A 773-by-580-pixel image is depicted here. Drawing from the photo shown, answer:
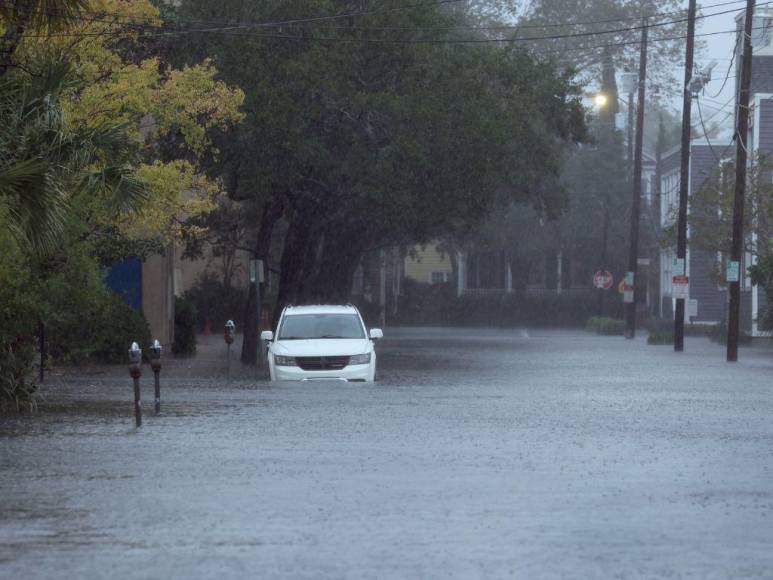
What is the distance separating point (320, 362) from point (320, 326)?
1.56m

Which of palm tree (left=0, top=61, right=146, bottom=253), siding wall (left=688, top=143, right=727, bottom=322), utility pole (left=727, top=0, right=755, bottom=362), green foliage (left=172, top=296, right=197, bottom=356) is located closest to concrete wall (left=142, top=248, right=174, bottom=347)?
green foliage (left=172, top=296, right=197, bottom=356)

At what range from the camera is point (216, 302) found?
223ft

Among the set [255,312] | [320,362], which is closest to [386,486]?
[320,362]

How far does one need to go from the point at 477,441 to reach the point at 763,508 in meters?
4.84

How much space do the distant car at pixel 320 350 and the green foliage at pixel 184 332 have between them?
19.0 m

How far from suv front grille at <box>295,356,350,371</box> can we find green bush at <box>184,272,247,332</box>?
4237 cm

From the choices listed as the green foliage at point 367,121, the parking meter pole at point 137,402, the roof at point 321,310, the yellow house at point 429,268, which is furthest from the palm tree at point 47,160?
the yellow house at point 429,268

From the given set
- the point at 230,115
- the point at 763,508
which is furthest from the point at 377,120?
the point at 763,508

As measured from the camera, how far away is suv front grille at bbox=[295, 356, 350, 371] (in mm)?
24812

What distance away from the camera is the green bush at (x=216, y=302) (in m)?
67.4

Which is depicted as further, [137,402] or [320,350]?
[320,350]

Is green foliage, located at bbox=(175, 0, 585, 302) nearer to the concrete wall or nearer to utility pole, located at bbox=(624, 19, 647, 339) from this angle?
the concrete wall

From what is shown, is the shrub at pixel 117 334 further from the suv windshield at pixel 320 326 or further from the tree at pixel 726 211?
the tree at pixel 726 211

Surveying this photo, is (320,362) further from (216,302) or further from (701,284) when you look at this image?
(701,284)
